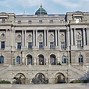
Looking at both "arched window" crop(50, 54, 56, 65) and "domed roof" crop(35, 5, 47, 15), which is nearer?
"arched window" crop(50, 54, 56, 65)

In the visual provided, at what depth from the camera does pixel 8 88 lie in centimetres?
6512

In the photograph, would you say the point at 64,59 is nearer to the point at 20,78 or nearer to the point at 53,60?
the point at 53,60

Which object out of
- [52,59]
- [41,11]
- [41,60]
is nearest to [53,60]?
[52,59]

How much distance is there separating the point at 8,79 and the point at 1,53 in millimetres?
11135

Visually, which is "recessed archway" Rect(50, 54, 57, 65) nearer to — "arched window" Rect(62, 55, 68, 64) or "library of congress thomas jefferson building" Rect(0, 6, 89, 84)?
"library of congress thomas jefferson building" Rect(0, 6, 89, 84)

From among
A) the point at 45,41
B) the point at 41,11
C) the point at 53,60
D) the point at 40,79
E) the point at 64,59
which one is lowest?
the point at 40,79

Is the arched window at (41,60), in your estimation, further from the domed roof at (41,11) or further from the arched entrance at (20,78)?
the domed roof at (41,11)

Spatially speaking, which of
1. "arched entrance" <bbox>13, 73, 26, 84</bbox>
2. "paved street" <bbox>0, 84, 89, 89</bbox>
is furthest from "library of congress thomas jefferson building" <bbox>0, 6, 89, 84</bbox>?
"paved street" <bbox>0, 84, 89, 89</bbox>

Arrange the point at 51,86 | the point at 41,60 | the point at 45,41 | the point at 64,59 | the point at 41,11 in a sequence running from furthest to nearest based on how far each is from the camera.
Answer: the point at 41,11 → the point at 45,41 → the point at 41,60 → the point at 64,59 → the point at 51,86

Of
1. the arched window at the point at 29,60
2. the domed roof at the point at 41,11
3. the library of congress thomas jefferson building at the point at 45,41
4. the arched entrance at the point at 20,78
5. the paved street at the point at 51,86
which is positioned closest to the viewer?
the paved street at the point at 51,86

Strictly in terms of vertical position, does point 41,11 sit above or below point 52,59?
above

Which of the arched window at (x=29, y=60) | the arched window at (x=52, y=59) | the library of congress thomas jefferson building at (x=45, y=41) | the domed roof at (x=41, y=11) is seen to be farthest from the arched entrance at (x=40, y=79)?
the domed roof at (x=41, y=11)

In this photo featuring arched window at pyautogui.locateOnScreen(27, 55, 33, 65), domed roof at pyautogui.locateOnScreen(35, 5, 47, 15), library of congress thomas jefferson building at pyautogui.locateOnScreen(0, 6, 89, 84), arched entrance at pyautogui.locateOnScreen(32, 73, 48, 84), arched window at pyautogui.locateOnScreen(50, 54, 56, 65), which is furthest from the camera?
domed roof at pyautogui.locateOnScreen(35, 5, 47, 15)

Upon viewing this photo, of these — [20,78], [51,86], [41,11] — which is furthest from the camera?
[41,11]
